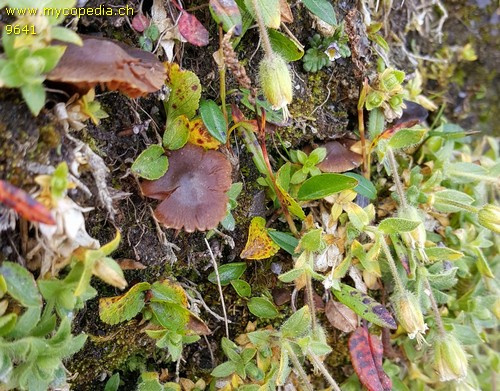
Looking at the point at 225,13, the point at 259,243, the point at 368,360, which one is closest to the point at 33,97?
the point at 225,13

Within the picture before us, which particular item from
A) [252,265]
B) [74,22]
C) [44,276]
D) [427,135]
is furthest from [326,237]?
[74,22]

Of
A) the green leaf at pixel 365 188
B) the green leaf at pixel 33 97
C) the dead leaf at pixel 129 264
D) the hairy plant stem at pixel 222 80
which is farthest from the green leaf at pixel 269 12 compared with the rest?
the dead leaf at pixel 129 264

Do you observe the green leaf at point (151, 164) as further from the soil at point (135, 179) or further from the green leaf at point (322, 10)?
the green leaf at point (322, 10)

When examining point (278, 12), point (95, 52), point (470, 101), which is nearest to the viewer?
point (95, 52)

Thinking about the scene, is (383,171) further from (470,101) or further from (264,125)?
(470,101)

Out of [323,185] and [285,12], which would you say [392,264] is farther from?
[285,12]
